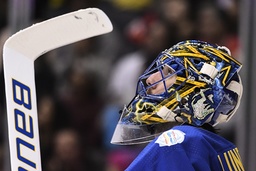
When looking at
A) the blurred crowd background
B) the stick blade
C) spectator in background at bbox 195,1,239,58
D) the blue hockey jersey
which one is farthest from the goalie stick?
spectator in background at bbox 195,1,239,58

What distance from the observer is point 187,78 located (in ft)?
9.23

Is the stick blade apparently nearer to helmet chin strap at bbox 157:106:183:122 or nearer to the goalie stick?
the goalie stick

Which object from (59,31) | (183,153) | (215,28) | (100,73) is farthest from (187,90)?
(100,73)

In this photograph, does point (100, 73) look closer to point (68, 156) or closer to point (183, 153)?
point (68, 156)

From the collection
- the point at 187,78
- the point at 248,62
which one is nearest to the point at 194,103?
the point at 187,78

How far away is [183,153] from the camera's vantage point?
A: 8.70 feet

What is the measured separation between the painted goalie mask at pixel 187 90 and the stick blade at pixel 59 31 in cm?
24

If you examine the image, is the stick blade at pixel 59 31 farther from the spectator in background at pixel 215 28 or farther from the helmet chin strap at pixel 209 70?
the spectator in background at pixel 215 28

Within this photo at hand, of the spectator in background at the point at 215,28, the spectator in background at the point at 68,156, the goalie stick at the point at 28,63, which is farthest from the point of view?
the spectator in background at the point at 68,156

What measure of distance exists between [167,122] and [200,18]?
7.98 ft

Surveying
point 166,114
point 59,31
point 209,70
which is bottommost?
point 166,114

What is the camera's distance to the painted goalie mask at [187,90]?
2812mm

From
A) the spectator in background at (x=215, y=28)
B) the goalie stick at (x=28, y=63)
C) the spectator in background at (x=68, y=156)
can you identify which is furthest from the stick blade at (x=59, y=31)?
the spectator in background at (x=68, y=156)

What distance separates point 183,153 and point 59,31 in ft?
1.81
